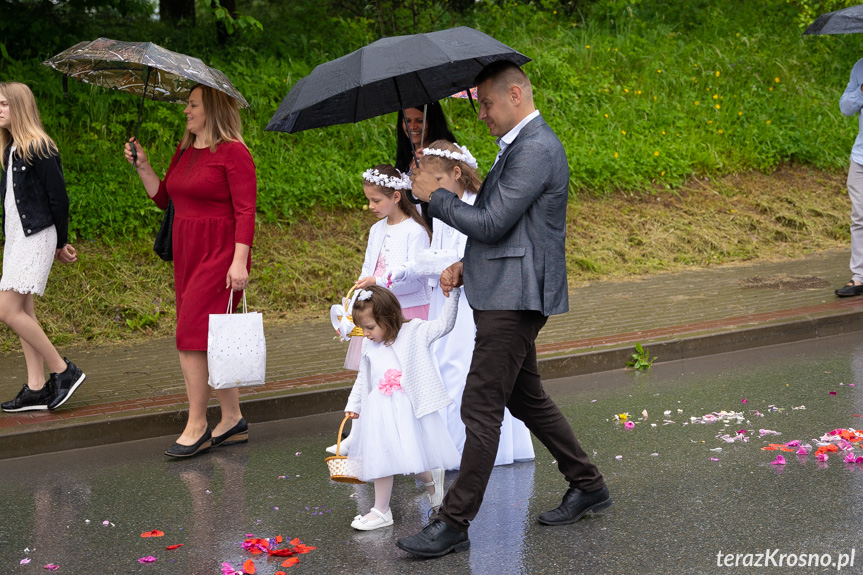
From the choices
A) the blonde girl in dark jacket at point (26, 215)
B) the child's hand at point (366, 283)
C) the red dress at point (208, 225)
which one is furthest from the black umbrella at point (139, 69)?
→ the child's hand at point (366, 283)

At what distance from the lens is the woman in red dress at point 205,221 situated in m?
5.66

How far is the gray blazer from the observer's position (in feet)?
13.0

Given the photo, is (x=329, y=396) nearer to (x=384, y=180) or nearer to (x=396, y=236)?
(x=396, y=236)

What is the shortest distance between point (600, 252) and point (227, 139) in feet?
21.4

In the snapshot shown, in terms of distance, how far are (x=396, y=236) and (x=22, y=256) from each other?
8.74 feet

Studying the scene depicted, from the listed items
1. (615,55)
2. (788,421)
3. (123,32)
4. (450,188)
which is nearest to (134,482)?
(450,188)

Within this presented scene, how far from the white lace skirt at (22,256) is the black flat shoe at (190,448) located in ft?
4.71

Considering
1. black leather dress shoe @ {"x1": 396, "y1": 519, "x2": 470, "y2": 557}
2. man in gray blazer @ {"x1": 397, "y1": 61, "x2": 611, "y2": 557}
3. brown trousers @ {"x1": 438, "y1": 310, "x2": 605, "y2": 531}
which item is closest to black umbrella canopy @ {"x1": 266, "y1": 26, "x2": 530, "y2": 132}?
man in gray blazer @ {"x1": 397, "y1": 61, "x2": 611, "y2": 557}

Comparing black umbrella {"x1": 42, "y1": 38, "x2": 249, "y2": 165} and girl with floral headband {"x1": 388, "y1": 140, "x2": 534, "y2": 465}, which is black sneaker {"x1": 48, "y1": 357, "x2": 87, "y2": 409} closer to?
black umbrella {"x1": 42, "y1": 38, "x2": 249, "y2": 165}

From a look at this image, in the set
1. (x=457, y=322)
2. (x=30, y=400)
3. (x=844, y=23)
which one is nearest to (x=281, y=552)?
(x=457, y=322)

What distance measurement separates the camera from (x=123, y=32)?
14.7m

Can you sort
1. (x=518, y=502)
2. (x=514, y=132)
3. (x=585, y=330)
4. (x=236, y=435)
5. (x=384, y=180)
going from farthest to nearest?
(x=585, y=330) → (x=236, y=435) → (x=384, y=180) → (x=518, y=502) → (x=514, y=132)

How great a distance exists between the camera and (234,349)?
545 centimetres

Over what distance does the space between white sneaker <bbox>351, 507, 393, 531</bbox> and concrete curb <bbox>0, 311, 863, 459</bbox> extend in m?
2.27
